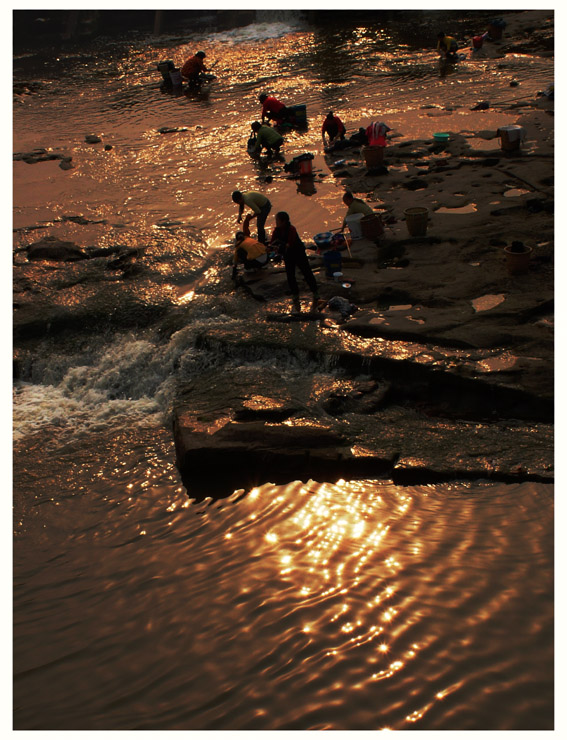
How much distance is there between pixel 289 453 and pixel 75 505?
2.57m

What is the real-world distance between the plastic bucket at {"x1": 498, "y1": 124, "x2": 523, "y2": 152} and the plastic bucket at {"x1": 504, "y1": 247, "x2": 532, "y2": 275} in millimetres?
4870

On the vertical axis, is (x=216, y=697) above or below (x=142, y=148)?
below

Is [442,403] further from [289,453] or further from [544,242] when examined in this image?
[544,242]

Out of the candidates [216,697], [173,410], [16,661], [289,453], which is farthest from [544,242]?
[16,661]

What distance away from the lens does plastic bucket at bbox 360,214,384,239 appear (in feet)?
34.8

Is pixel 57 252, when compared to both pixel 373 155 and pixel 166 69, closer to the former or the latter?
pixel 373 155

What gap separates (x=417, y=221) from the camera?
10.3m

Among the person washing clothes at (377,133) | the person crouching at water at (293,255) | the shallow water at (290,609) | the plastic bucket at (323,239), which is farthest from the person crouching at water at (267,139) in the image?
the shallow water at (290,609)

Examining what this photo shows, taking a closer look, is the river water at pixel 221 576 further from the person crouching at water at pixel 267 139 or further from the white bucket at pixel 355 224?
the person crouching at water at pixel 267 139

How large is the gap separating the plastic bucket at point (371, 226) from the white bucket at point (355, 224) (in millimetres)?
56

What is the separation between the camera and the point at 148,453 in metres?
7.84

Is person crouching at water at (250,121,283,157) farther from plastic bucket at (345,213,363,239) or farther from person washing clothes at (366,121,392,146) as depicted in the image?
plastic bucket at (345,213,363,239)

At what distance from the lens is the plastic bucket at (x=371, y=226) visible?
10.6 metres

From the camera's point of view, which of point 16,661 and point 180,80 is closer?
point 16,661
